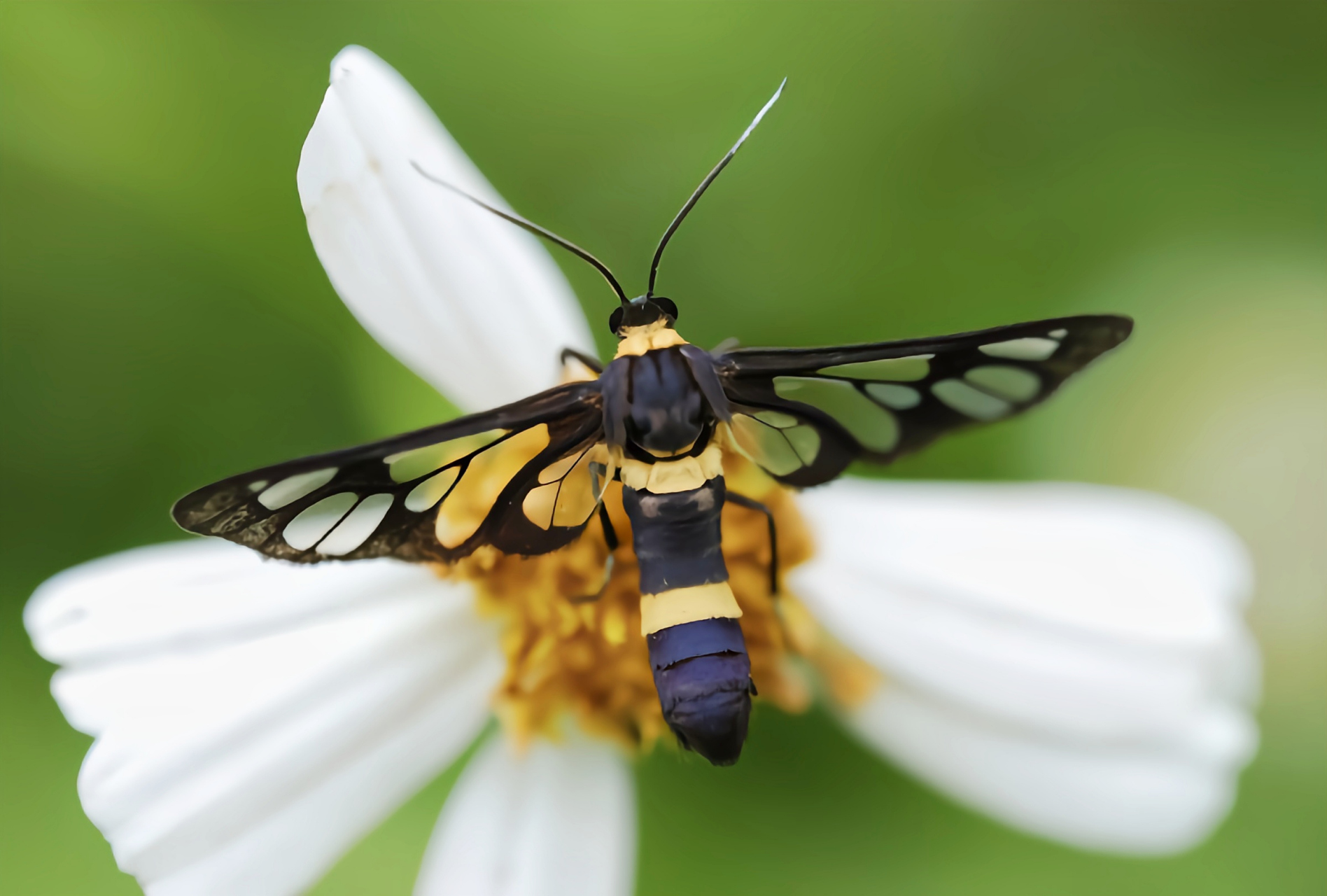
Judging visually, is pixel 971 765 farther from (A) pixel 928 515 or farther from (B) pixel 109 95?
(B) pixel 109 95

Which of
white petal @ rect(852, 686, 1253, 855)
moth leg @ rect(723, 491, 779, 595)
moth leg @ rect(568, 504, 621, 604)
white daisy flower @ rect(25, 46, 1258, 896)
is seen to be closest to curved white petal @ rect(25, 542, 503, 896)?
white daisy flower @ rect(25, 46, 1258, 896)

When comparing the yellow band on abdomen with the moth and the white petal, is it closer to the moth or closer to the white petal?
the moth

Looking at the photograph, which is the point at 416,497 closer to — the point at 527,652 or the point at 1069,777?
the point at 527,652

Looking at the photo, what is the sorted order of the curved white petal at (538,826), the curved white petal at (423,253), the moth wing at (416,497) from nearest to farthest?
the moth wing at (416,497) → the curved white petal at (423,253) → the curved white petal at (538,826)

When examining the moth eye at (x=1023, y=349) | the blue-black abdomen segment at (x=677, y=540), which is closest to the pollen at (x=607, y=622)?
the blue-black abdomen segment at (x=677, y=540)

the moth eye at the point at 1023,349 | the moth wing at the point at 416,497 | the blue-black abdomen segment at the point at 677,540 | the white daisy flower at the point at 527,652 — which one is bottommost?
the white daisy flower at the point at 527,652

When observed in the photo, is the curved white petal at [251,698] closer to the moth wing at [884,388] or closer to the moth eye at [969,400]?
the moth wing at [884,388]

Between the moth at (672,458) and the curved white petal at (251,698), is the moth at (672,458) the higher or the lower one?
the higher one

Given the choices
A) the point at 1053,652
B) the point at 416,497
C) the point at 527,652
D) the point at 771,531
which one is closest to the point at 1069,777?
the point at 1053,652
